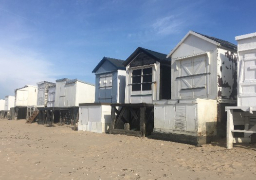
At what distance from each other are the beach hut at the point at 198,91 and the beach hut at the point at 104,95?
573 cm

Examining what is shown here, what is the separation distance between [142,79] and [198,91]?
216 inches

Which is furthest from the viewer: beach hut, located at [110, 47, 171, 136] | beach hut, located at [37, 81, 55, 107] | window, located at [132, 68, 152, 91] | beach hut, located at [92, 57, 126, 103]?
beach hut, located at [37, 81, 55, 107]

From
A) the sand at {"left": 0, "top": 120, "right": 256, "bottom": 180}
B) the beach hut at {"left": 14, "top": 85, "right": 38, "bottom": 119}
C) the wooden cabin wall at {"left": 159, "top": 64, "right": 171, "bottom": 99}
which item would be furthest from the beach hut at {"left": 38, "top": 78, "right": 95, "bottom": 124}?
the sand at {"left": 0, "top": 120, "right": 256, "bottom": 180}

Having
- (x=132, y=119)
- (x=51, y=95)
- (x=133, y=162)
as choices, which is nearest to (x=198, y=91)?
(x=132, y=119)

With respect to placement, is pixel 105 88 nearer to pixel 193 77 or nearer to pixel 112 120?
pixel 112 120

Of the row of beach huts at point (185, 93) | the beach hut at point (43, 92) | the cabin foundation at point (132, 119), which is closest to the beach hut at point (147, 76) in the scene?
the row of beach huts at point (185, 93)

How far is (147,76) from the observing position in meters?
19.4

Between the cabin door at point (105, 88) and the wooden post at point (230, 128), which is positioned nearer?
the wooden post at point (230, 128)

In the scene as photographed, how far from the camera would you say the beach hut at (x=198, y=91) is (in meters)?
13.1

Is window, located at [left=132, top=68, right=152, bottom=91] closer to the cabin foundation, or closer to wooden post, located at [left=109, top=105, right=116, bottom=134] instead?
the cabin foundation

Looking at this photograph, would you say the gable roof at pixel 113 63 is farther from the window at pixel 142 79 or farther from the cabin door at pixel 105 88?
the window at pixel 142 79

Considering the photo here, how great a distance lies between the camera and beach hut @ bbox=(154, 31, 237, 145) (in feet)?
43.1

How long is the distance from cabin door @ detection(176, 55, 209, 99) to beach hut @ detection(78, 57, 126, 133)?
659cm

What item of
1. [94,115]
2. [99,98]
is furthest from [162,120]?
[99,98]
